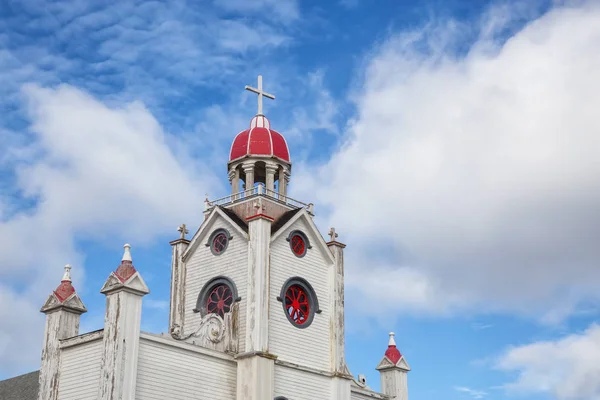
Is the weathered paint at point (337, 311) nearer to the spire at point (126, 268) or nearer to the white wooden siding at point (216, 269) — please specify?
the white wooden siding at point (216, 269)

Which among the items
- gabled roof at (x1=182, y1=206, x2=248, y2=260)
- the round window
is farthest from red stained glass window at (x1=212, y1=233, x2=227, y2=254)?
gabled roof at (x1=182, y1=206, x2=248, y2=260)

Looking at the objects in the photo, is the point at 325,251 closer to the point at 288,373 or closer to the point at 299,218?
the point at 299,218

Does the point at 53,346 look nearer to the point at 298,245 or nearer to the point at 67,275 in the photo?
the point at 67,275

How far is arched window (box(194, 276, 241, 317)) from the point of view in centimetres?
4844

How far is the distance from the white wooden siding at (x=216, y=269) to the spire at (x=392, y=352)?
1344 centimetres

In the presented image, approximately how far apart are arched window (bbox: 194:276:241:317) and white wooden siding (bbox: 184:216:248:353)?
29cm

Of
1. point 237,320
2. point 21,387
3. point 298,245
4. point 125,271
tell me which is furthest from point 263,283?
point 21,387

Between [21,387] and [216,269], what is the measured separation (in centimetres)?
1306

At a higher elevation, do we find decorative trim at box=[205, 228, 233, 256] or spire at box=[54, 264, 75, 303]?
decorative trim at box=[205, 228, 233, 256]

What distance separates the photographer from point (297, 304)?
4962cm

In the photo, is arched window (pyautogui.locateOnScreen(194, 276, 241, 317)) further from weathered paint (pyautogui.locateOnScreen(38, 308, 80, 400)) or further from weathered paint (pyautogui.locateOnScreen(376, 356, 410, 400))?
weathered paint (pyautogui.locateOnScreen(376, 356, 410, 400))

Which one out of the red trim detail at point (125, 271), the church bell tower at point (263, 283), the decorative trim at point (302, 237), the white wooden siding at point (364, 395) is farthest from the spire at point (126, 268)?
the white wooden siding at point (364, 395)

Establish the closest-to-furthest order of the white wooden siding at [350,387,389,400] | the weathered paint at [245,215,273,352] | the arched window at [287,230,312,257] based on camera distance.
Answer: the weathered paint at [245,215,273,352], the arched window at [287,230,312,257], the white wooden siding at [350,387,389,400]

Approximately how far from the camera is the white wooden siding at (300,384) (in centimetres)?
4631
